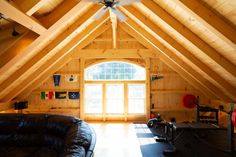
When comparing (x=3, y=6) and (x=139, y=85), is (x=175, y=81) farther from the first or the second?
(x=3, y=6)

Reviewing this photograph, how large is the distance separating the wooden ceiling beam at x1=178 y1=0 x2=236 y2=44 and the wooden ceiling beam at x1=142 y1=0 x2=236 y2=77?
3.15ft

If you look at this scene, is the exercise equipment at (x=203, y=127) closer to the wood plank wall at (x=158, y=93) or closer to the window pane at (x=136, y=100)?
the wood plank wall at (x=158, y=93)

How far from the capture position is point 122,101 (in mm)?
7844

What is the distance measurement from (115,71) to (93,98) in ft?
4.30

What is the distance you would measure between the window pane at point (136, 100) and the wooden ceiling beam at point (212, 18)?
4819mm

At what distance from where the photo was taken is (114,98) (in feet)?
25.8

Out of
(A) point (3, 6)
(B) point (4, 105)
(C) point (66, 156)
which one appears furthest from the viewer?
(B) point (4, 105)

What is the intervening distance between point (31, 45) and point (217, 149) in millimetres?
4249

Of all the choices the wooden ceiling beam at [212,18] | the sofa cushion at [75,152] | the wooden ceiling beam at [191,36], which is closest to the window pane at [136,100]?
the wooden ceiling beam at [191,36]

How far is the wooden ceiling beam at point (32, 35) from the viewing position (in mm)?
3643

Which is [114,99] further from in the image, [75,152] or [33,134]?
[75,152]

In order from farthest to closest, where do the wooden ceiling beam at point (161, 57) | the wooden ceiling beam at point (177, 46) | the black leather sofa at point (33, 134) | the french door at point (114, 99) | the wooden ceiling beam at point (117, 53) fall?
1. the french door at point (114, 99)
2. the wooden ceiling beam at point (117, 53)
3. the wooden ceiling beam at point (161, 57)
4. the wooden ceiling beam at point (177, 46)
5. the black leather sofa at point (33, 134)

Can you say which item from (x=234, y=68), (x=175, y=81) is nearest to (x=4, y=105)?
(x=175, y=81)

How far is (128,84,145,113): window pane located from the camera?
7.84 metres
